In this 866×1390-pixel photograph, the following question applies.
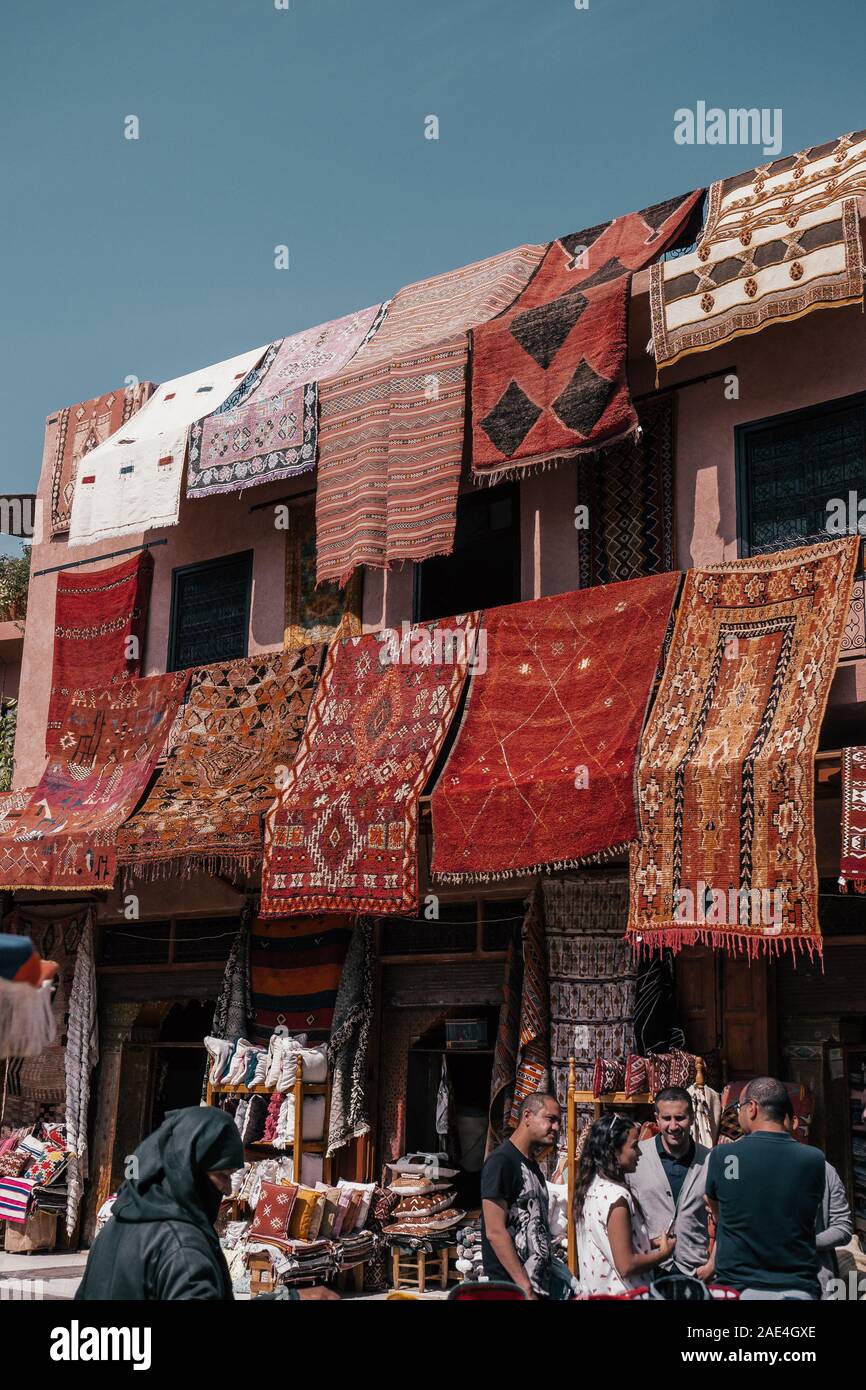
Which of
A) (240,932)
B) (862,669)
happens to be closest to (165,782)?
(240,932)

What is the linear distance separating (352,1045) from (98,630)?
4.57 m

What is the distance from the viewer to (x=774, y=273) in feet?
28.3

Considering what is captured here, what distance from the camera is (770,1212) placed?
4.99 m

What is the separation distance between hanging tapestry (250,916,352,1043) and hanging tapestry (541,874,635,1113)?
192cm

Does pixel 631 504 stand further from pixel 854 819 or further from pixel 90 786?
pixel 90 786

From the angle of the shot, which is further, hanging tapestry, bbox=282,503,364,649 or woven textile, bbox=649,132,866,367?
hanging tapestry, bbox=282,503,364,649

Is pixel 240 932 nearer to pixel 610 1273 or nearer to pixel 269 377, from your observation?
pixel 269 377

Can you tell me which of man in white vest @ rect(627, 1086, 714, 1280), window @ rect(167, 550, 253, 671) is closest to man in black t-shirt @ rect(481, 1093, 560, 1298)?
man in white vest @ rect(627, 1086, 714, 1280)

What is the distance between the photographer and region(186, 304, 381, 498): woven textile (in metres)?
10.8

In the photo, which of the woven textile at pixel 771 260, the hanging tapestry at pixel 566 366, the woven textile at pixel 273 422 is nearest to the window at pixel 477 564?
the hanging tapestry at pixel 566 366

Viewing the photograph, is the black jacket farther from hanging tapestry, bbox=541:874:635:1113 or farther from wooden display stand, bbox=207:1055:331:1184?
wooden display stand, bbox=207:1055:331:1184

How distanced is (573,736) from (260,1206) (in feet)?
12.6

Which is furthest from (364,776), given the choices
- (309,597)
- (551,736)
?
(309,597)
